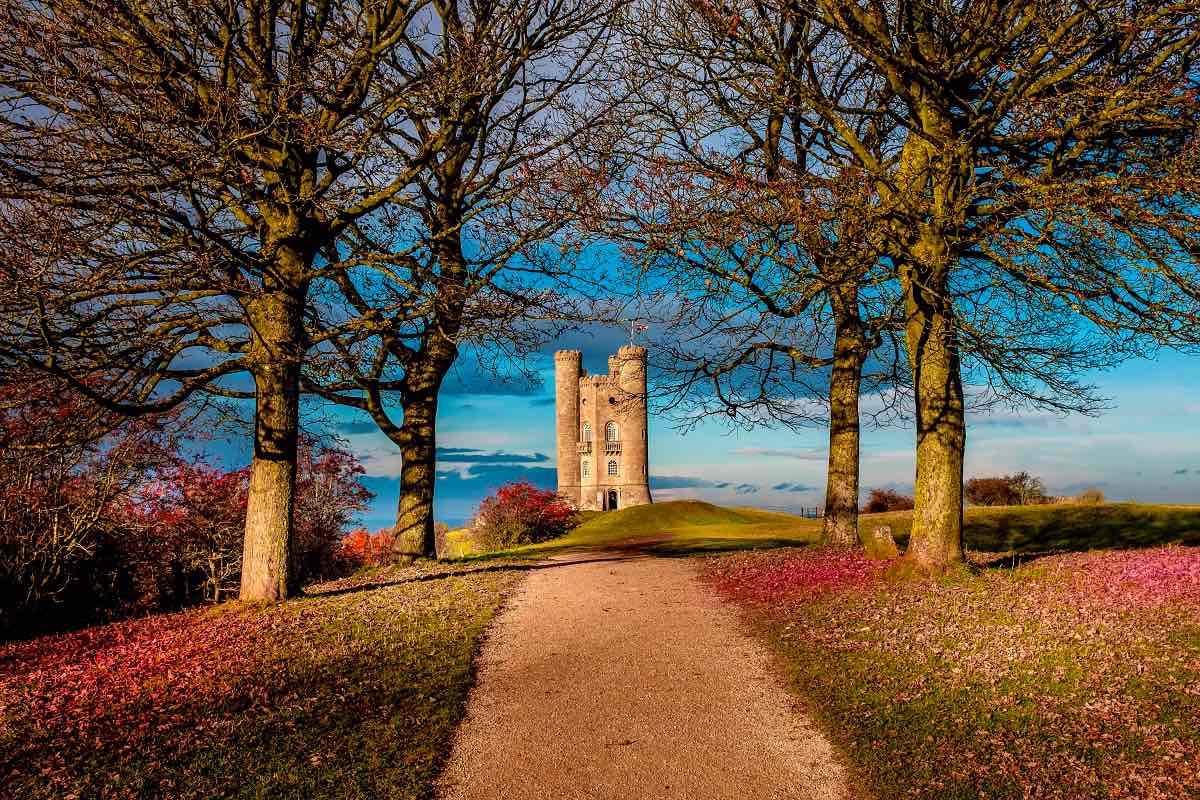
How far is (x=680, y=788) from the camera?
7266mm

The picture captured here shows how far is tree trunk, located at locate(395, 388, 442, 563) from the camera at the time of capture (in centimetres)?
2009

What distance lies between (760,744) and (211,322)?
12659 mm

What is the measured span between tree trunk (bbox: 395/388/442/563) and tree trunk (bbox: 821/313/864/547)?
34.7 feet

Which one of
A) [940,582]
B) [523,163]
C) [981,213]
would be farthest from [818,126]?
[940,582]

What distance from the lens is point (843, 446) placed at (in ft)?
64.0

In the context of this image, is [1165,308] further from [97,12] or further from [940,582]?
[97,12]

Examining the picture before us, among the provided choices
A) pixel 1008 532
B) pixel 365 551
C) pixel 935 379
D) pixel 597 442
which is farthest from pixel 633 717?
pixel 597 442

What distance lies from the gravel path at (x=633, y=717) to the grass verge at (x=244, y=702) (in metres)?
0.54

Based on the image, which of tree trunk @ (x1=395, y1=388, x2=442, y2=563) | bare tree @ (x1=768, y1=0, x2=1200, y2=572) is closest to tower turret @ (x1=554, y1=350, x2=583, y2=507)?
tree trunk @ (x1=395, y1=388, x2=442, y2=563)

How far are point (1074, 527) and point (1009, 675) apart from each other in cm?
2585

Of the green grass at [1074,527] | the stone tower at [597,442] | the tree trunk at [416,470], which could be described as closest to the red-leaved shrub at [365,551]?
the tree trunk at [416,470]

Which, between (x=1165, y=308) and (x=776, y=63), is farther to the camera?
(x=776, y=63)

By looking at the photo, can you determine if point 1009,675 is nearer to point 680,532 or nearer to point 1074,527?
point 1074,527

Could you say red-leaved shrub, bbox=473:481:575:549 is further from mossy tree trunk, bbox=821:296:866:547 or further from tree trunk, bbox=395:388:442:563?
mossy tree trunk, bbox=821:296:866:547
